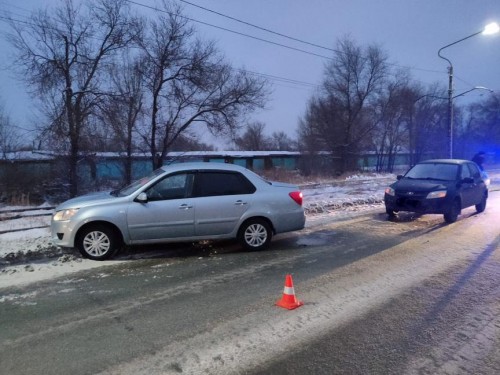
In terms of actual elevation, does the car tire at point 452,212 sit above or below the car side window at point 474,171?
below

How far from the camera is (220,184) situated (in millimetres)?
7160

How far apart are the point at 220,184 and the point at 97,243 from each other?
240 cm

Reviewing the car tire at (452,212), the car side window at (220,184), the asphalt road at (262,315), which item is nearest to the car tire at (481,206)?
the car tire at (452,212)

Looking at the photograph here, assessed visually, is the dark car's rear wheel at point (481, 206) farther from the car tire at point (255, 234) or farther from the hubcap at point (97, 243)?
the hubcap at point (97, 243)

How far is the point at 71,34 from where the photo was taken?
58.3 ft

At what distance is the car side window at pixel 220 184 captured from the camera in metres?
7.02

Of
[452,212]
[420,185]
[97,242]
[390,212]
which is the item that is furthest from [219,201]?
[452,212]

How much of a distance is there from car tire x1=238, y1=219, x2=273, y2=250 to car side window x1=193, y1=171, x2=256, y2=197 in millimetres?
621

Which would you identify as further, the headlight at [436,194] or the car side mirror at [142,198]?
the headlight at [436,194]

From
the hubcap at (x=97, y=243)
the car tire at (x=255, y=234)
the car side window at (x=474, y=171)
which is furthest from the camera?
the car side window at (x=474, y=171)

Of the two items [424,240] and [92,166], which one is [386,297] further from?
[92,166]

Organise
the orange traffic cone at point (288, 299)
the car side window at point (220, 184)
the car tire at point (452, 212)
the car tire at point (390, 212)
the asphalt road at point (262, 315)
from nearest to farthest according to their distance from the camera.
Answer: the asphalt road at point (262, 315)
the orange traffic cone at point (288, 299)
the car side window at point (220, 184)
the car tire at point (452, 212)
the car tire at point (390, 212)

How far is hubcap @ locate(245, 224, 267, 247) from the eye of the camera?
7234mm

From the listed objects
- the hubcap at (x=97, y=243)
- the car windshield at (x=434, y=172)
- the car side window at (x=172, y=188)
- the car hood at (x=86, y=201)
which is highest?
the car windshield at (x=434, y=172)
